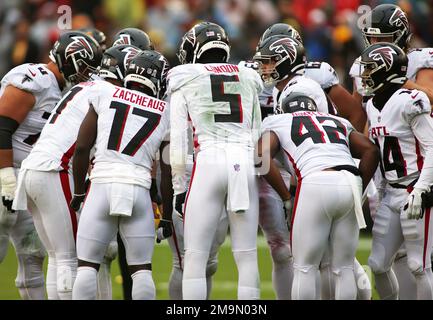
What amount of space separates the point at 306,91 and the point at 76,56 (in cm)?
166

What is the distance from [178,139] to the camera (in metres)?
6.57

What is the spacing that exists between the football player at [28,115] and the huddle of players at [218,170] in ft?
0.19

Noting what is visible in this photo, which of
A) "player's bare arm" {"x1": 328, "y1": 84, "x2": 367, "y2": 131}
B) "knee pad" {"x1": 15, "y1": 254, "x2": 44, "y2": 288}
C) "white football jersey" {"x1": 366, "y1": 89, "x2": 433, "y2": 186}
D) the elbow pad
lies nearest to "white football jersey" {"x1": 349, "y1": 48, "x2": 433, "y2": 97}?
"player's bare arm" {"x1": 328, "y1": 84, "x2": 367, "y2": 131}

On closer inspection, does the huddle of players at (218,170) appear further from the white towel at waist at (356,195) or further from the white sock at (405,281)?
the white sock at (405,281)

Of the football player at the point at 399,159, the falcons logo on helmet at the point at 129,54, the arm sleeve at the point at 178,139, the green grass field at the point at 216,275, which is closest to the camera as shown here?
the arm sleeve at the point at 178,139

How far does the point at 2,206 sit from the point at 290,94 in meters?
2.28

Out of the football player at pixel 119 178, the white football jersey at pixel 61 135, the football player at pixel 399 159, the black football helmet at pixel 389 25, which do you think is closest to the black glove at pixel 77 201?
the football player at pixel 119 178

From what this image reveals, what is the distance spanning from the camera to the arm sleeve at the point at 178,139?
21.5 ft

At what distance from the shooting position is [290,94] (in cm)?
706

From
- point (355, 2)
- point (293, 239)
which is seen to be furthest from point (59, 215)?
point (355, 2)

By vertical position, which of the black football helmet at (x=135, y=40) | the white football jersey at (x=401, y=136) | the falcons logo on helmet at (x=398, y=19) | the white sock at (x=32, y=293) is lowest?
the white sock at (x=32, y=293)

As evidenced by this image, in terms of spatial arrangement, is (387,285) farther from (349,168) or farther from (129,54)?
(129,54)
